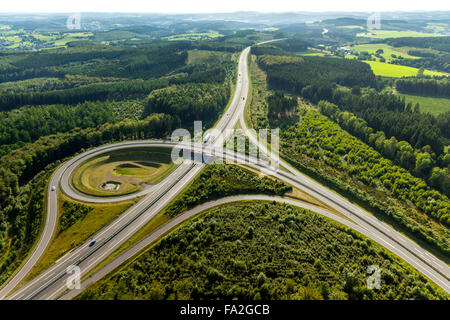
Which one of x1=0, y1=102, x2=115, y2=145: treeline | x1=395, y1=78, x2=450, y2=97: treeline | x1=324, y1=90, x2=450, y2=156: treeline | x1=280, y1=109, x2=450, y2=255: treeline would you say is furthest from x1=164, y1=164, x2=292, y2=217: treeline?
x1=395, y1=78, x2=450, y2=97: treeline

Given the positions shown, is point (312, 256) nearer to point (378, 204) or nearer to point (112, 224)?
point (378, 204)

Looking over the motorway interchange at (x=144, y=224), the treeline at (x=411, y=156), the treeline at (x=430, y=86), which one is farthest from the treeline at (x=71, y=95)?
the treeline at (x=430, y=86)

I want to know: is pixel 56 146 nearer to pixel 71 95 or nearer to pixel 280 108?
pixel 71 95

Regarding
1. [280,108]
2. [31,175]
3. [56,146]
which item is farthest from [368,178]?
[31,175]

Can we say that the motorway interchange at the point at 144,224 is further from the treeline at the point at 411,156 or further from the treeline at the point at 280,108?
the treeline at the point at 280,108

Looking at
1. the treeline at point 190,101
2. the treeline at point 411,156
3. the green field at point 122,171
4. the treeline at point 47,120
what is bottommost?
the green field at point 122,171
